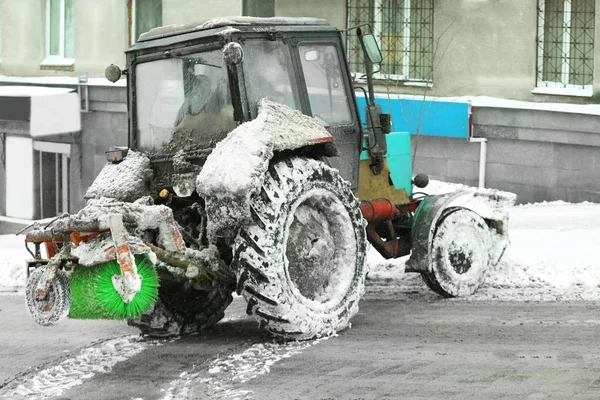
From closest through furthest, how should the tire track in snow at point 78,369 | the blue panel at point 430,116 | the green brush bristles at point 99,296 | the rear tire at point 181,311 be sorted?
the tire track in snow at point 78,369 < the green brush bristles at point 99,296 < the rear tire at point 181,311 < the blue panel at point 430,116

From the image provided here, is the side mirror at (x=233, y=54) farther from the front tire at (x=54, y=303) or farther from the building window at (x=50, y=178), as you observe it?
the building window at (x=50, y=178)

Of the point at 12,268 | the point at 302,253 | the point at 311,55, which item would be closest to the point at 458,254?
the point at 302,253

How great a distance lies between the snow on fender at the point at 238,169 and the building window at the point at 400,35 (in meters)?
10.7

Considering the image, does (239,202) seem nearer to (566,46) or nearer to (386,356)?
(386,356)

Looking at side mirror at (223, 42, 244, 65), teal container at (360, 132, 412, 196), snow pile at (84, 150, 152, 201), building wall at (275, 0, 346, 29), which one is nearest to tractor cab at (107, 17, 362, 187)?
side mirror at (223, 42, 244, 65)

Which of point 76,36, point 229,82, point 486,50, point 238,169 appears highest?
point 76,36

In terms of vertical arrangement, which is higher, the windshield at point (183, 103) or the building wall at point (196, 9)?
the building wall at point (196, 9)

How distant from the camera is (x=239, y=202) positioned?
808 cm

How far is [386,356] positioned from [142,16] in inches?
616

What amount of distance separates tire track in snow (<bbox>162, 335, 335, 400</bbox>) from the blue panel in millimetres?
9750

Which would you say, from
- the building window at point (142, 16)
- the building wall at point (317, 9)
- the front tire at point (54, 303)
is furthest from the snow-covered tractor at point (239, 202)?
the building window at point (142, 16)

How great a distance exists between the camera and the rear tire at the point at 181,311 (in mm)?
9109

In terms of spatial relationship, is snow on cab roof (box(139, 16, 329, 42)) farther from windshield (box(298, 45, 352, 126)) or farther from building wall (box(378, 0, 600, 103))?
building wall (box(378, 0, 600, 103))

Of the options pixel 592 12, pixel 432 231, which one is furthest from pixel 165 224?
pixel 592 12
